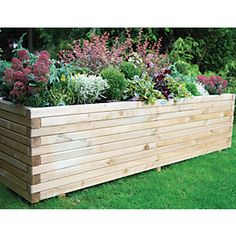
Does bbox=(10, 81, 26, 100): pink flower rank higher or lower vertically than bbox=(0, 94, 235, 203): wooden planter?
higher

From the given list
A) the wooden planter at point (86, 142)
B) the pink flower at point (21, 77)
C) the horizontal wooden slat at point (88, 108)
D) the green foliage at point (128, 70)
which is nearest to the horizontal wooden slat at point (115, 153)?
the wooden planter at point (86, 142)

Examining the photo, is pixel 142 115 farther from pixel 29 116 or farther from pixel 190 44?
pixel 190 44

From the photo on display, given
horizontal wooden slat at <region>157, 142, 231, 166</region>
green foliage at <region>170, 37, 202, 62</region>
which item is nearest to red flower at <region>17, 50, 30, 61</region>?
horizontal wooden slat at <region>157, 142, 231, 166</region>

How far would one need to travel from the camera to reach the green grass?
9.27 feet

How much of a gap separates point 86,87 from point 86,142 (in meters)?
0.49

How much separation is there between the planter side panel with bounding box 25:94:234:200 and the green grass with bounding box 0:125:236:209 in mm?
86

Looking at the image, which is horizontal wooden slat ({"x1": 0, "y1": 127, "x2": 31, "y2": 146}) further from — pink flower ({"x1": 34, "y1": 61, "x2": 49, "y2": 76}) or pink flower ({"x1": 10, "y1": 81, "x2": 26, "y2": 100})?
pink flower ({"x1": 34, "y1": 61, "x2": 49, "y2": 76})

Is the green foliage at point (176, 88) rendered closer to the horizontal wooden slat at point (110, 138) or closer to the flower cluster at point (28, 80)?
the horizontal wooden slat at point (110, 138)

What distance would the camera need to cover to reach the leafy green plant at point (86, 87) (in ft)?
9.97

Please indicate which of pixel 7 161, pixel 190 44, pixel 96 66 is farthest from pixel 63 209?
pixel 190 44

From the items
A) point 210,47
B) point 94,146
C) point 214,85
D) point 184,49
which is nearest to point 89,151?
point 94,146

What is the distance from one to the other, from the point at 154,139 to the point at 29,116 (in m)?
1.44

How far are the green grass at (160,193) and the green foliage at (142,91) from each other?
0.79 metres

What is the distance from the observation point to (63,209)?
2734mm
